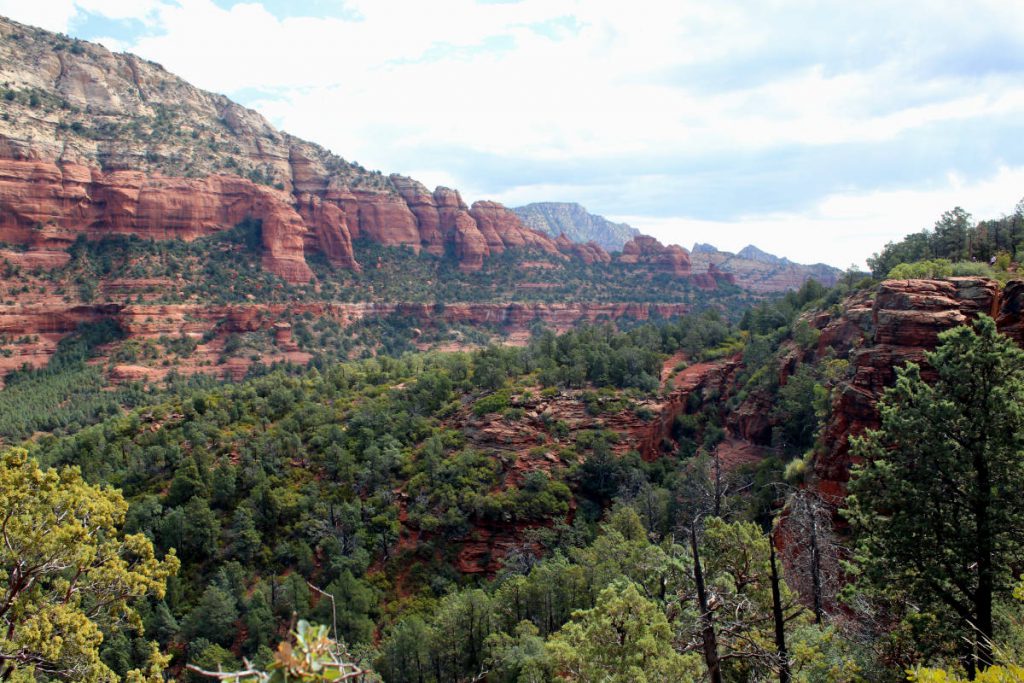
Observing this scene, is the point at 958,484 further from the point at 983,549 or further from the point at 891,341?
the point at 891,341

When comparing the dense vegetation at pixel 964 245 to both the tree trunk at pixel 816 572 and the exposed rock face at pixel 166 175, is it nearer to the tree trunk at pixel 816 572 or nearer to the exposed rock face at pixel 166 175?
the tree trunk at pixel 816 572

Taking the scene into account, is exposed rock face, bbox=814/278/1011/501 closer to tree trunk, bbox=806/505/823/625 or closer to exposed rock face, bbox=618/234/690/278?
tree trunk, bbox=806/505/823/625

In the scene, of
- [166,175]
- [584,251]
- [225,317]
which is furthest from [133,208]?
[584,251]

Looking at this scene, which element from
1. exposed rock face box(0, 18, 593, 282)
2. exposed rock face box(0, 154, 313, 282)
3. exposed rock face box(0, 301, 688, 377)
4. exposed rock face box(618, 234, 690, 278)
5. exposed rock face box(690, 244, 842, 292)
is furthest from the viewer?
exposed rock face box(690, 244, 842, 292)

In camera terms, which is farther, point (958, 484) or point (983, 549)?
point (958, 484)

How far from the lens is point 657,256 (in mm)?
145000

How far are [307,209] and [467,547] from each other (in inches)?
3685

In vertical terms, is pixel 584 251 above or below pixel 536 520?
above

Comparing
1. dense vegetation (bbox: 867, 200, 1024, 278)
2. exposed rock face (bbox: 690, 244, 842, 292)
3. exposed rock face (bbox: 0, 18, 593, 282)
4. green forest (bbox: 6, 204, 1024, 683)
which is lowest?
green forest (bbox: 6, 204, 1024, 683)

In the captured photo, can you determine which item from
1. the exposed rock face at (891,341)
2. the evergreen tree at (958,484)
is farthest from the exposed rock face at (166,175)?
the evergreen tree at (958,484)

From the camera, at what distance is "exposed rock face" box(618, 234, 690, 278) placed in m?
142

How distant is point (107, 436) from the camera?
3941cm

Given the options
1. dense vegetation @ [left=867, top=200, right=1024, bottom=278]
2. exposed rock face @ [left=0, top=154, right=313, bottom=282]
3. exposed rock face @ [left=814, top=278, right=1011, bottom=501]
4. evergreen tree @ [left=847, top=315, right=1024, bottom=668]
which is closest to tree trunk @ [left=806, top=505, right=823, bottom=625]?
evergreen tree @ [left=847, top=315, right=1024, bottom=668]

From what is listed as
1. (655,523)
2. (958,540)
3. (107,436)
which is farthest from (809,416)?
(107,436)
